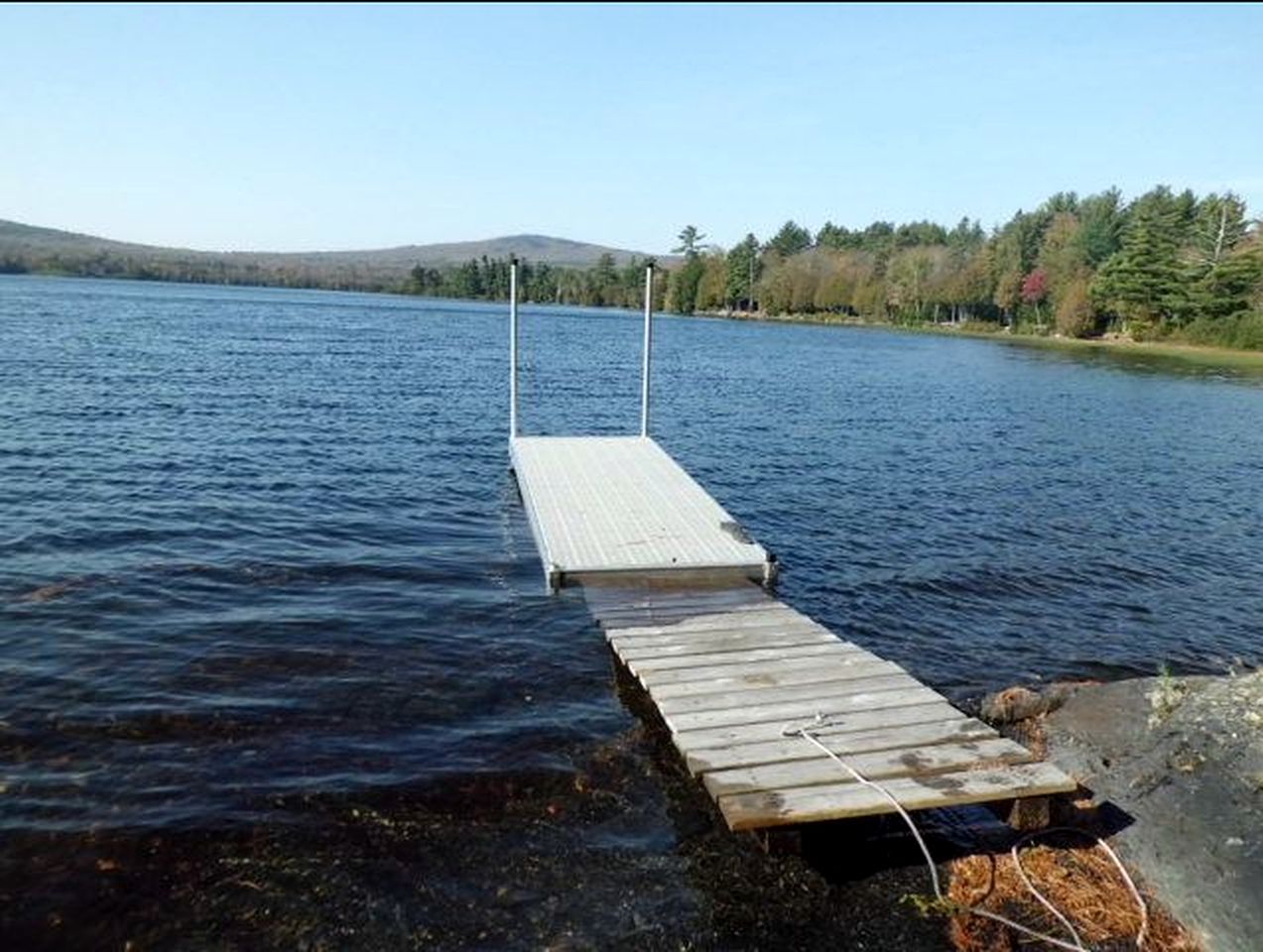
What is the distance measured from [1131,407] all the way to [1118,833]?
3680cm

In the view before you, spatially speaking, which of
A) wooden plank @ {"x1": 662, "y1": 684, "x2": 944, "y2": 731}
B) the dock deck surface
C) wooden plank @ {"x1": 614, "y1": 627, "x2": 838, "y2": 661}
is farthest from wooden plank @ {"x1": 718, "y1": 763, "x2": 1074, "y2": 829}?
the dock deck surface

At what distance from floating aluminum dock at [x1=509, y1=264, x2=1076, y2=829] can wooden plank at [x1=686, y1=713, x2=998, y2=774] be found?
0.02 m

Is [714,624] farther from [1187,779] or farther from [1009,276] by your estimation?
[1009,276]

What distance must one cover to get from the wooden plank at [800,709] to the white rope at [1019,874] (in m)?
0.31

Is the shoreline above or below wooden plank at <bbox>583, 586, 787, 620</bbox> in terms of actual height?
below

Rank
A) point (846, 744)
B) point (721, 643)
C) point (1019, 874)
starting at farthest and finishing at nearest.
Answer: point (721, 643)
point (846, 744)
point (1019, 874)

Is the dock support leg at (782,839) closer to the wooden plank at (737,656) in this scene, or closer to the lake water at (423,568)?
the lake water at (423,568)

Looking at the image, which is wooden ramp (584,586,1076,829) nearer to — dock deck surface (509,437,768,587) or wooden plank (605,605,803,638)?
wooden plank (605,605,803,638)

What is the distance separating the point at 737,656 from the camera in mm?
8914

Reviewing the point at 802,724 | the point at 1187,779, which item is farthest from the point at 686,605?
the point at 1187,779

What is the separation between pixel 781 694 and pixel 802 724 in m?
0.62

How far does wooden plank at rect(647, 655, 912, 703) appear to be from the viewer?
8.11 metres

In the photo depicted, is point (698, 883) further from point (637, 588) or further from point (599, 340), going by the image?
point (599, 340)

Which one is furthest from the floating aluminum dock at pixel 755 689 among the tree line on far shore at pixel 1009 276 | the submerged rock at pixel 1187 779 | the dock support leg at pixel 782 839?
the tree line on far shore at pixel 1009 276
